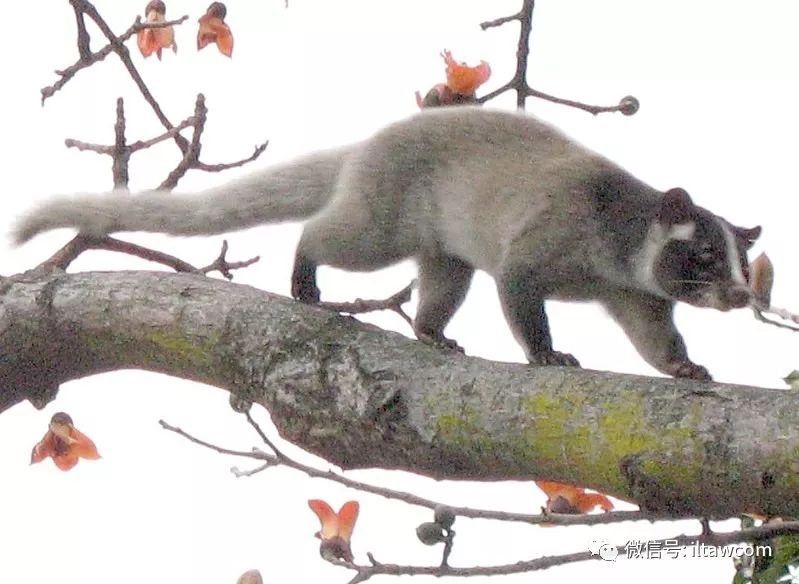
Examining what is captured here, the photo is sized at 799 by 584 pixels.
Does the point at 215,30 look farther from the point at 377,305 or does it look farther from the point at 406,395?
the point at 406,395

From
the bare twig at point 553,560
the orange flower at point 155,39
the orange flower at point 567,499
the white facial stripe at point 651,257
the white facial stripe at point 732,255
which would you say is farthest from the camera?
the orange flower at point 155,39

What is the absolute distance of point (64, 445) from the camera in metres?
3.31

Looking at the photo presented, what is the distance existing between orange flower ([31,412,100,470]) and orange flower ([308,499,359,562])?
979 mm

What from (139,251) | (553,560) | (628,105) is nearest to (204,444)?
(553,560)

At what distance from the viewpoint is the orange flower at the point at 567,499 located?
2484 mm

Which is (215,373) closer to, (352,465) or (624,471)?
(352,465)

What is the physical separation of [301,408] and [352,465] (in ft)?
0.56

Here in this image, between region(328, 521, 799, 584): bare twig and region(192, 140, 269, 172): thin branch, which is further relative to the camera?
region(192, 140, 269, 172): thin branch

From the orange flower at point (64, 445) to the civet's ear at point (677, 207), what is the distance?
1876 mm

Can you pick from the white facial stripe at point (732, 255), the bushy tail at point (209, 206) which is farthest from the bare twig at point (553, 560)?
the bushy tail at point (209, 206)

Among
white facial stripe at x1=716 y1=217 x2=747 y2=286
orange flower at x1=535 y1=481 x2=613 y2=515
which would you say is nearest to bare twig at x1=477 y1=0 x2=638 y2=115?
white facial stripe at x1=716 y1=217 x2=747 y2=286

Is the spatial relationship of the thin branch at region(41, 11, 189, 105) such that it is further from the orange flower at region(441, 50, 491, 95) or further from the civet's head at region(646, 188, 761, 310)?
the civet's head at region(646, 188, 761, 310)

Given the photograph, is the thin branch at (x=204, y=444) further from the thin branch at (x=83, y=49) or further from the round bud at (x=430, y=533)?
the thin branch at (x=83, y=49)

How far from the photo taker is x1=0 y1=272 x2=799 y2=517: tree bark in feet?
6.57
